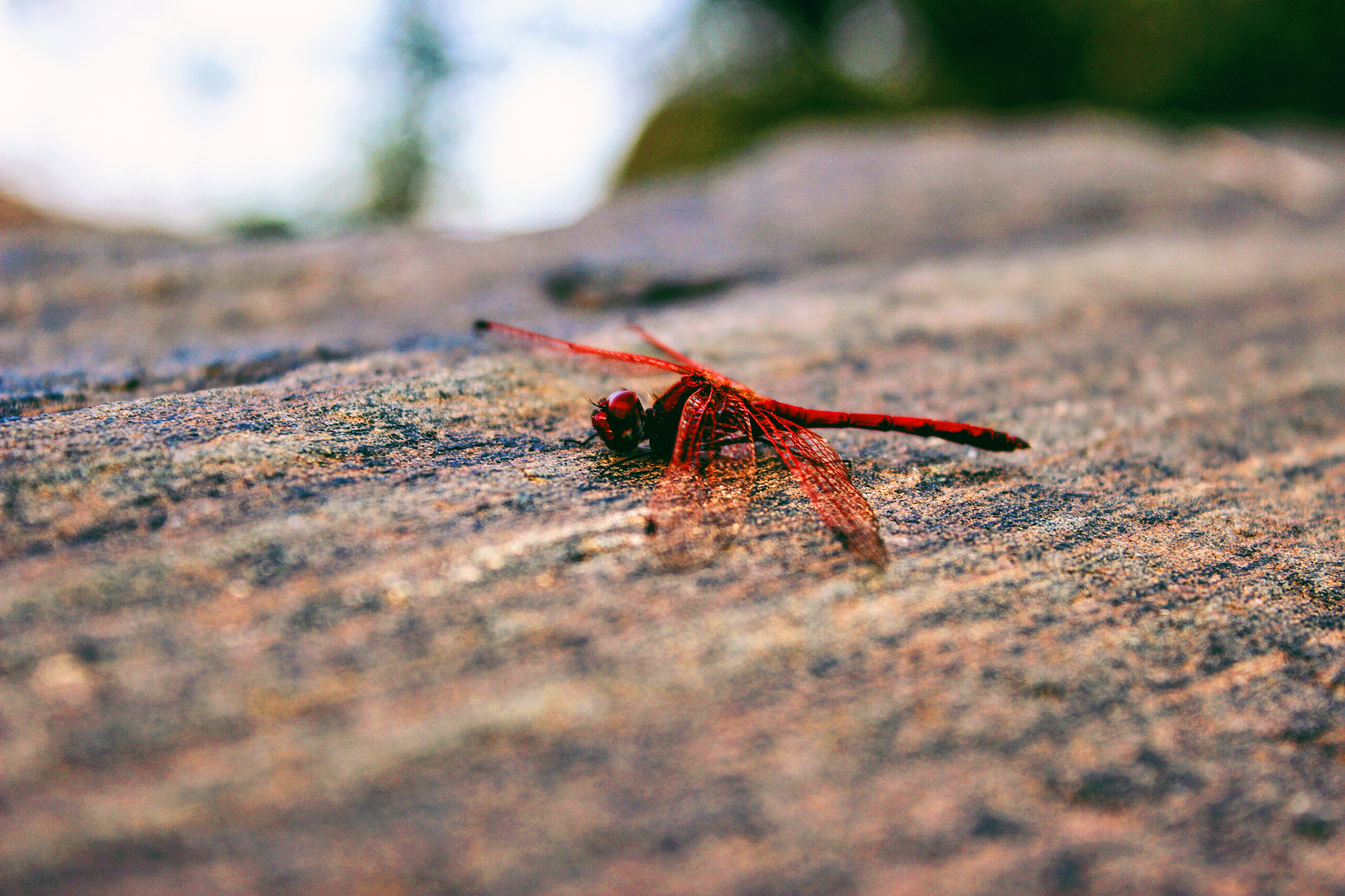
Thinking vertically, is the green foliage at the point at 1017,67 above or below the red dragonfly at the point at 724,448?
above

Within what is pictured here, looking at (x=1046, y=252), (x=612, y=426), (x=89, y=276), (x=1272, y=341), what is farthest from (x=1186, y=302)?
(x=89, y=276)

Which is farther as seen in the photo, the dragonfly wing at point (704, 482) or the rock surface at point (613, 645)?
the dragonfly wing at point (704, 482)

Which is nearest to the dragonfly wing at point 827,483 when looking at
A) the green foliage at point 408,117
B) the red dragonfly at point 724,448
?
the red dragonfly at point 724,448

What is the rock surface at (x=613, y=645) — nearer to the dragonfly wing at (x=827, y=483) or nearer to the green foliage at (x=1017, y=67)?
the dragonfly wing at (x=827, y=483)

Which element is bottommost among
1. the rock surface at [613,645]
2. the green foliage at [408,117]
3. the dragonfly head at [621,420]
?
the rock surface at [613,645]

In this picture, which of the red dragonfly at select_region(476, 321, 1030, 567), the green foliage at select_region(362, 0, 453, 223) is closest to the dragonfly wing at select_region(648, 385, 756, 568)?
the red dragonfly at select_region(476, 321, 1030, 567)

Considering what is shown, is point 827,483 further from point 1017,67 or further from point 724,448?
point 1017,67
